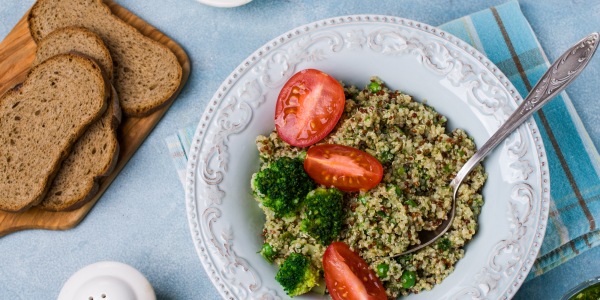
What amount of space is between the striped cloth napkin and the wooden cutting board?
9.13 ft

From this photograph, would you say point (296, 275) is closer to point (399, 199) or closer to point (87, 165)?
point (399, 199)

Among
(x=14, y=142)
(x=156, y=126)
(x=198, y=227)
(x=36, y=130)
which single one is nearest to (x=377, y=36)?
(x=198, y=227)

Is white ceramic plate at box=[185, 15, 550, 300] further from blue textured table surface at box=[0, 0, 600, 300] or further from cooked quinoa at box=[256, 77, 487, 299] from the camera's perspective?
blue textured table surface at box=[0, 0, 600, 300]

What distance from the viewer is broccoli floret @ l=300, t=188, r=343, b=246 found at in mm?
2496

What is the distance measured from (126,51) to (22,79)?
1155 millimetres

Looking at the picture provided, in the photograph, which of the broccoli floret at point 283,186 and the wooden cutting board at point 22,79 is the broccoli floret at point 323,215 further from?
the wooden cutting board at point 22,79

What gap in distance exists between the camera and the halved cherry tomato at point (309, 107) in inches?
105

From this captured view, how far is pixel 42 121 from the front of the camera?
3.72m

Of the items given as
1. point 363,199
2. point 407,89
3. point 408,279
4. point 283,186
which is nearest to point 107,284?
point 283,186

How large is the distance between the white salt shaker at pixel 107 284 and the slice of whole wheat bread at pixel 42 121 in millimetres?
882

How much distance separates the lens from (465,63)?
260 centimetres

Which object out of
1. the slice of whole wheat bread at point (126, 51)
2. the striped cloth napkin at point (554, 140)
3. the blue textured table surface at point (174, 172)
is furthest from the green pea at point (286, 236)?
the striped cloth napkin at point (554, 140)

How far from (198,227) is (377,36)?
1.85 m

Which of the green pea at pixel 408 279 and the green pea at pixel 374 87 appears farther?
the green pea at pixel 374 87
